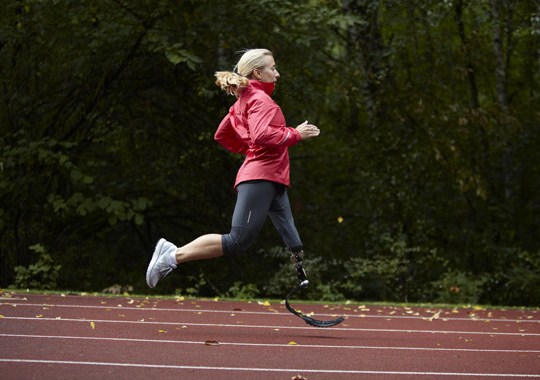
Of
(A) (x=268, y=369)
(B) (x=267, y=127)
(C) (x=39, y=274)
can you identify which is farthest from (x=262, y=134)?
(C) (x=39, y=274)

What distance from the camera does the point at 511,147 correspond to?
681 inches

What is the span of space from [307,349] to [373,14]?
1099cm

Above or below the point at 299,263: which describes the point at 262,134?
above

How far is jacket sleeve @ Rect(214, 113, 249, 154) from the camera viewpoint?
23.9 ft

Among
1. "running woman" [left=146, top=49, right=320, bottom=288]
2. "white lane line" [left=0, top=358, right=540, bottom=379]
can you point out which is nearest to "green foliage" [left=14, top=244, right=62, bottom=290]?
"running woman" [left=146, top=49, right=320, bottom=288]

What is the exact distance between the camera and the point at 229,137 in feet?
24.1

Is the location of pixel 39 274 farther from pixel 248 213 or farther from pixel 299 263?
pixel 248 213

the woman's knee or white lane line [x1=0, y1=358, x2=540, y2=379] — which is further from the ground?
the woman's knee

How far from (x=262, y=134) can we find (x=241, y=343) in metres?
1.45

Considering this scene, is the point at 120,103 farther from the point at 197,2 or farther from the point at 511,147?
the point at 511,147

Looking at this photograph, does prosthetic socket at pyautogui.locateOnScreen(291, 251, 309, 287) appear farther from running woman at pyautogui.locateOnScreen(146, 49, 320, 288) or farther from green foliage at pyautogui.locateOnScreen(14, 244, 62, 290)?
green foliage at pyautogui.locateOnScreen(14, 244, 62, 290)

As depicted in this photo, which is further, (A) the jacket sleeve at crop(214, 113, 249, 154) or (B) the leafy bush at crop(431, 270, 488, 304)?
(B) the leafy bush at crop(431, 270, 488, 304)

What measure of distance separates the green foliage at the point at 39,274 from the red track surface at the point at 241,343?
299 cm

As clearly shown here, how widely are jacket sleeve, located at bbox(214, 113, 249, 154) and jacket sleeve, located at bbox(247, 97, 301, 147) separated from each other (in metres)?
0.39
